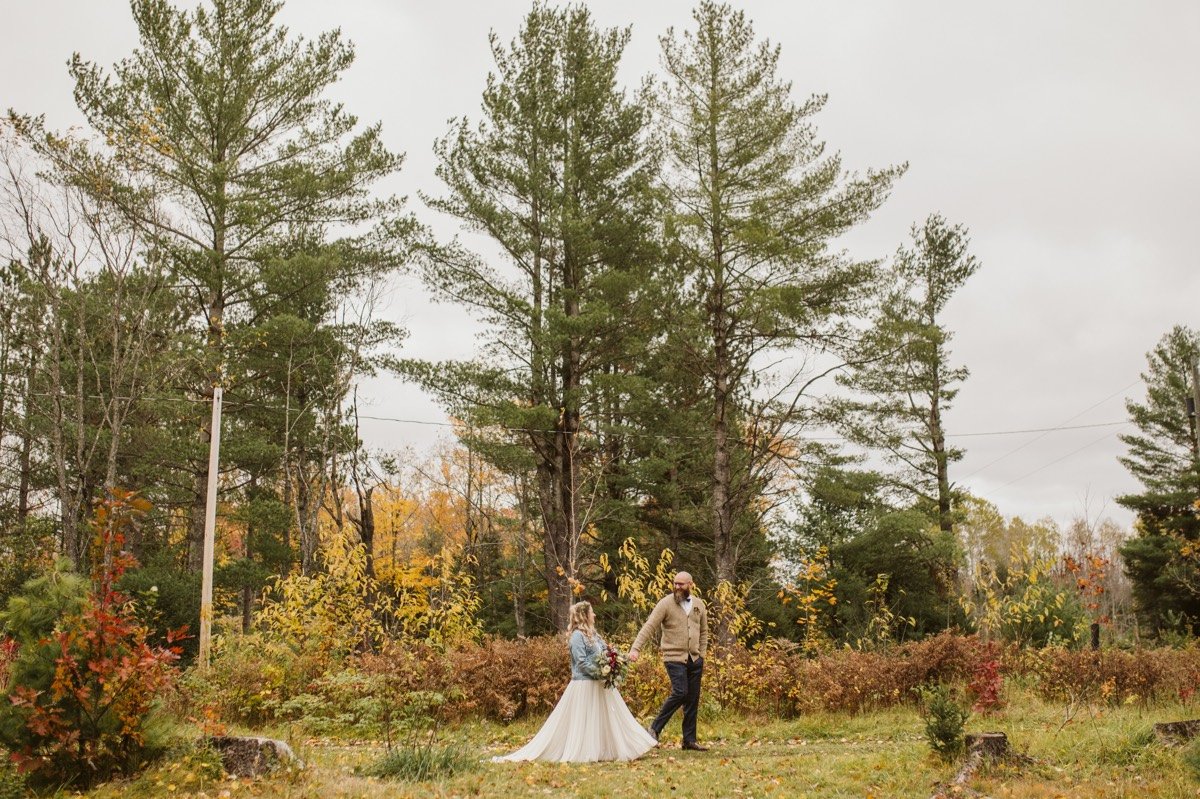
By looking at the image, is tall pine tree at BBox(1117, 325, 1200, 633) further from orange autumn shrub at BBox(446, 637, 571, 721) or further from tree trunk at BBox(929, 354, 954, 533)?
orange autumn shrub at BBox(446, 637, 571, 721)

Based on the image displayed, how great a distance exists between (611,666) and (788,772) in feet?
6.55

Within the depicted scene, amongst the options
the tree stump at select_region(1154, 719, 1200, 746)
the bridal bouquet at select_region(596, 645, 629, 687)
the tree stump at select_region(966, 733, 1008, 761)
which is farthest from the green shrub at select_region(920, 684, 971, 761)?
the bridal bouquet at select_region(596, 645, 629, 687)

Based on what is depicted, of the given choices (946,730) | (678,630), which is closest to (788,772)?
(946,730)

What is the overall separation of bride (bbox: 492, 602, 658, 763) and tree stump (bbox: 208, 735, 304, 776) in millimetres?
2377

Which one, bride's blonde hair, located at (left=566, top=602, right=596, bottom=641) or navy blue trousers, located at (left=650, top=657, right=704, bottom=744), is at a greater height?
bride's blonde hair, located at (left=566, top=602, right=596, bottom=641)

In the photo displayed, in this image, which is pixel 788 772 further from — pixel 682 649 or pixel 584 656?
pixel 584 656

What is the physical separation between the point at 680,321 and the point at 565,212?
11.7 ft

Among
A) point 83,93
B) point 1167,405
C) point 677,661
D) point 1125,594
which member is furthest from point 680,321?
point 1125,594

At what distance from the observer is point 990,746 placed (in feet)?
21.5

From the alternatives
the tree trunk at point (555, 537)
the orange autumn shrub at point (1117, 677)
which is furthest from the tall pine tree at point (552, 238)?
the orange autumn shrub at point (1117, 677)

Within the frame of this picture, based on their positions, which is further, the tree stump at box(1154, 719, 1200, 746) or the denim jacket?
the denim jacket

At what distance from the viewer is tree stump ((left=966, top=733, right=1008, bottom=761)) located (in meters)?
6.50

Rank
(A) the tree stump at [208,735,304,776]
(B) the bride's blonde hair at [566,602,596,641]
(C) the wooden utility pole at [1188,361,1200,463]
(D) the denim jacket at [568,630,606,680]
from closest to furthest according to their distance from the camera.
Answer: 1. (A) the tree stump at [208,735,304,776]
2. (D) the denim jacket at [568,630,606,680]
3. (B) the bride's blonde hair at [566,602,596,641]
4. (C) the wooden utility pole at [1188,361,1200,463]

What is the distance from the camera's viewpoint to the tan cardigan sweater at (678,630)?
29.2 ft
